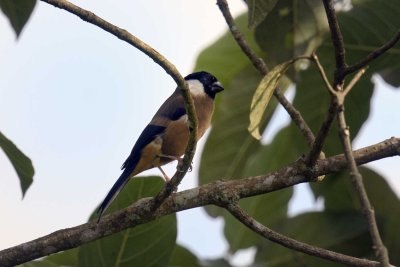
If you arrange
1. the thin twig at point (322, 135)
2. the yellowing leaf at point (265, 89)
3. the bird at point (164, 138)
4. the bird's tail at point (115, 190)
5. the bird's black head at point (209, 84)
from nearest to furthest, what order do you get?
the thin twig at point (322, 135), the yellowing leaf at point (265, 89), the bird's tail at point (115, 190), the bird at point (164, 138), the bird's black head at point (209, 84)

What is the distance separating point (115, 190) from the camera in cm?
349

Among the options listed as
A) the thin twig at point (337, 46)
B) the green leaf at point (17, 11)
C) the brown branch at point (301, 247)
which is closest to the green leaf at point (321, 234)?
the brown branch at point (301, 247)

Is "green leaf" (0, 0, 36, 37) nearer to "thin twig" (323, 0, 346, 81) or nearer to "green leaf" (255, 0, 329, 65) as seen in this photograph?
"green leaf" (255, 0, 329, 65)

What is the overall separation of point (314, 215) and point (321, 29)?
2.97ft

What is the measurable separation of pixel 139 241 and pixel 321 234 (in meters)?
1.09

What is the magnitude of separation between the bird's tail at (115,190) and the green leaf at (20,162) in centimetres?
29

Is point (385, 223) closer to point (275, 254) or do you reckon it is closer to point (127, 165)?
point (275, 254)

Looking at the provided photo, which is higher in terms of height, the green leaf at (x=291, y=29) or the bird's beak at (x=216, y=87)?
the green leaf at (x=291, y=29)

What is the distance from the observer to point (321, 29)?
3975 mm

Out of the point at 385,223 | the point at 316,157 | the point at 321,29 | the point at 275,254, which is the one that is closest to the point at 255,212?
the point at 275,254

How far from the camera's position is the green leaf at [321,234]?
13.5 feet

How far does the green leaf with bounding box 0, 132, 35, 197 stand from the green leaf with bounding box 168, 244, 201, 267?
2.90 ft

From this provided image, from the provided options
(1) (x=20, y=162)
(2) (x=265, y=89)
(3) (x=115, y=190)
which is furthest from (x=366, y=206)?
(3) (x=115, y=190)

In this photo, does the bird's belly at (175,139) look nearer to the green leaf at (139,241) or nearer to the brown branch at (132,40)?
the green leaf at (139,241)
